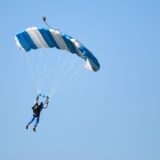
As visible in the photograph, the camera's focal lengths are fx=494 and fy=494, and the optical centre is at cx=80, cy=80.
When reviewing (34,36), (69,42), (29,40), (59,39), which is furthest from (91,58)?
(29,40)

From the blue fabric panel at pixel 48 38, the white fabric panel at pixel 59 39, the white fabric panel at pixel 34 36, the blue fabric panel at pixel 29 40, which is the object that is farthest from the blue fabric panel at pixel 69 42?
the blue fabric panel at pixel 29 40

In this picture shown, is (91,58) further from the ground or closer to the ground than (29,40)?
closer to the ground

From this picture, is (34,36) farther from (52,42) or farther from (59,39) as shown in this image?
(59,39)

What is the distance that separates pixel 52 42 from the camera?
2189 cm

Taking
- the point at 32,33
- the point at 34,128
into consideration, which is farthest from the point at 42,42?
the point at 34,128

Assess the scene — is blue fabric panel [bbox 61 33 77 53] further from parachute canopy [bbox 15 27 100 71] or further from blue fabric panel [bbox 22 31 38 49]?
blue fabric panel [bbox 22 31 38 49]

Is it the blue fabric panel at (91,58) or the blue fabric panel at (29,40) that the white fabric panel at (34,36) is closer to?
the blue fabric panel at (29,40)

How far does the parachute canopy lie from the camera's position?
20.5 meters

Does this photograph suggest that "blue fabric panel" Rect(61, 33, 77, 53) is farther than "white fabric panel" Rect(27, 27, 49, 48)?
No

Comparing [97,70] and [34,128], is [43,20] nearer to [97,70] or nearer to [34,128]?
[97,70]

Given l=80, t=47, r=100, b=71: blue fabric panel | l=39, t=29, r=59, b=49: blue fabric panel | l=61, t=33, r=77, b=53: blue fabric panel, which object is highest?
l=39, t=29, r=59, b=49: blue fabric panel

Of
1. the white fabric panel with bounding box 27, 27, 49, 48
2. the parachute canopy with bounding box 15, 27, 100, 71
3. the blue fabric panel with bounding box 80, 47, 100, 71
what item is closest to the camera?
the blue fabric panel with bounding box 80, 47, 100, 71

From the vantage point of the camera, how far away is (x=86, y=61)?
20828 millimetres

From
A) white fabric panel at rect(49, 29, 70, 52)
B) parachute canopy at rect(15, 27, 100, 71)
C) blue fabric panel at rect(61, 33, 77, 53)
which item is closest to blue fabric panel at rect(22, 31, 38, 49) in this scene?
parachute canopy at rect(15, 27, 100, 71)
